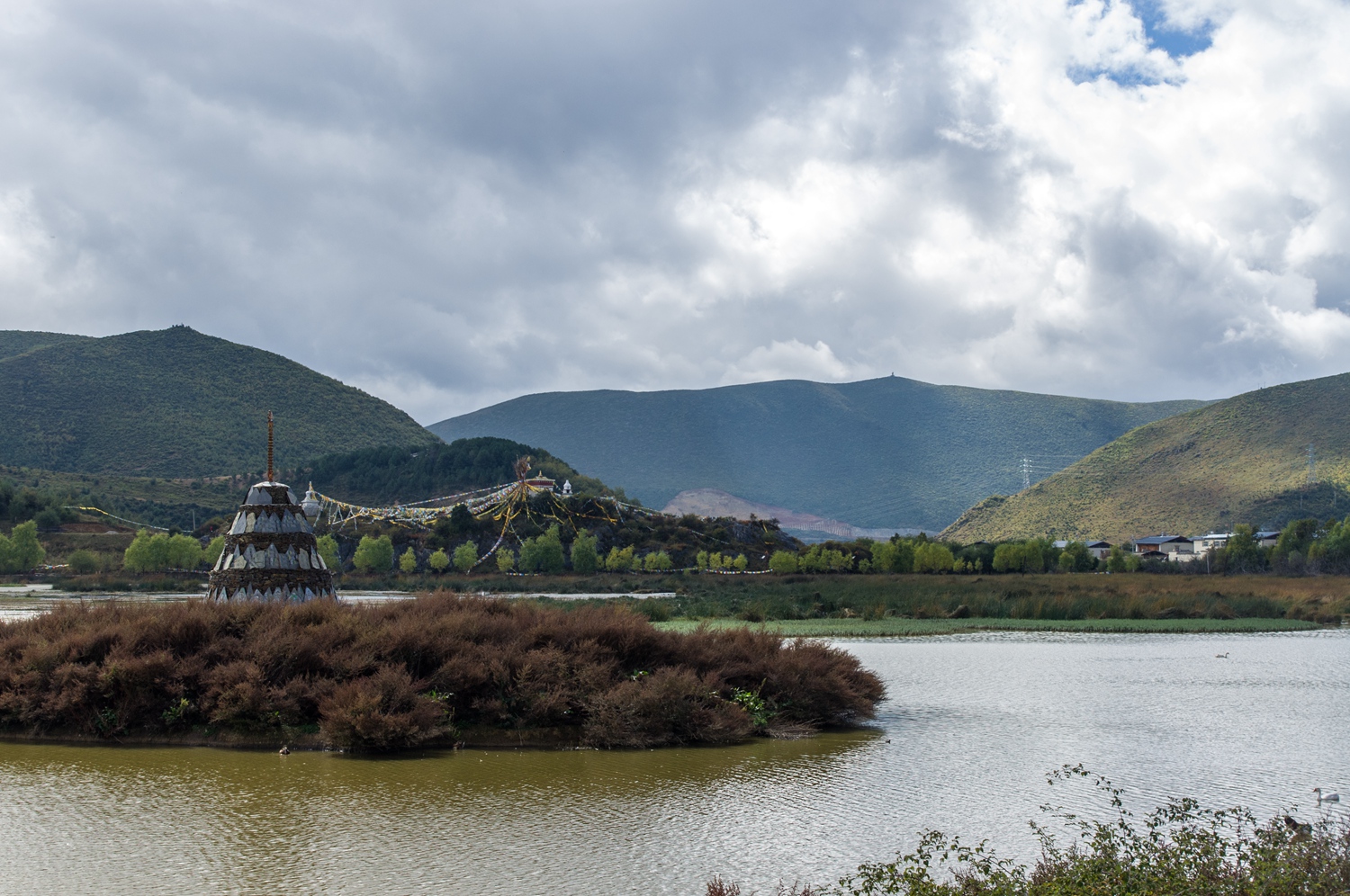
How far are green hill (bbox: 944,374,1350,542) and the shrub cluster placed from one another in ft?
330

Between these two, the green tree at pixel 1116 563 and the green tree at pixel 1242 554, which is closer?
the green tree at pixel 1242 554

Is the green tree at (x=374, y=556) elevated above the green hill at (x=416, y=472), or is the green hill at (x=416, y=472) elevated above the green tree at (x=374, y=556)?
the green hill at (x=416, y=472)

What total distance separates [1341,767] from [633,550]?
8117cm

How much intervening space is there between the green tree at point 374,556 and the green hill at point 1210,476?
72996mm

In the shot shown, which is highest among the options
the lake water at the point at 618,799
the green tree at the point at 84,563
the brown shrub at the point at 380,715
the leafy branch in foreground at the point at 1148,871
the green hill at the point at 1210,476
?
the green hill at the point at 1210,476

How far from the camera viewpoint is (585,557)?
85.4 meters

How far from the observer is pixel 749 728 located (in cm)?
1806

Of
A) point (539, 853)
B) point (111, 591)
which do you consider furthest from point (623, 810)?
point (111, 591)

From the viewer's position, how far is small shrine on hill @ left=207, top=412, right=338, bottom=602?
21.9m

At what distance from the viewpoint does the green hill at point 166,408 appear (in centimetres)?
11988

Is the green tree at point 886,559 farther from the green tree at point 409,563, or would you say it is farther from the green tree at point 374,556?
the green tree at point 374,556

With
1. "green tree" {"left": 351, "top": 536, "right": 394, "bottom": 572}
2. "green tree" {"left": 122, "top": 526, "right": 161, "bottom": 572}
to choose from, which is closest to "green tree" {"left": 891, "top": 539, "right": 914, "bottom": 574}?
"green tree" {"left": 351, "top": 536, "right": 394, "bottom": 572}

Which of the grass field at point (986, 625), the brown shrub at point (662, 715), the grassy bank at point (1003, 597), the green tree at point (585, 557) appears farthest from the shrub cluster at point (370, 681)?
the green tree at point (585, 557)

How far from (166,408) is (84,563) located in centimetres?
6437
